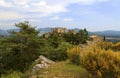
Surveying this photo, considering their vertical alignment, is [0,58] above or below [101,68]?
below

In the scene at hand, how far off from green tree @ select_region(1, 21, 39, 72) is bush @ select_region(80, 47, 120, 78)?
7.83 metres

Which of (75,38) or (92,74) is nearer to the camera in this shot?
(92,74)

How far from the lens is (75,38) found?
24750 millimetres

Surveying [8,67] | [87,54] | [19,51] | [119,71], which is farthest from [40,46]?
[119,71]

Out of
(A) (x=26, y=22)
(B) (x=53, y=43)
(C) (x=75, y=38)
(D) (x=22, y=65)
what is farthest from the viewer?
(C) (x=75, y=38)

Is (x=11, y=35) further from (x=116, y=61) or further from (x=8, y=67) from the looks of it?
(x=116, y=61)

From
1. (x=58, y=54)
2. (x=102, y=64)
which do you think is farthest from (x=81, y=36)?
(x=102, y=64)

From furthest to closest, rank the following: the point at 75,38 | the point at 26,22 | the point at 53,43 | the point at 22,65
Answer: the point at 75,38 → the point at 53,43 → the point at 26,22 → the point at 22,65

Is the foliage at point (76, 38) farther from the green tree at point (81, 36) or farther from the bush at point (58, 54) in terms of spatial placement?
the bush at point (58, 54)

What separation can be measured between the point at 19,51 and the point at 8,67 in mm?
1349

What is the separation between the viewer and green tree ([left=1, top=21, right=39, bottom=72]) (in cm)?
1498

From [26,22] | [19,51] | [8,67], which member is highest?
[26,22]

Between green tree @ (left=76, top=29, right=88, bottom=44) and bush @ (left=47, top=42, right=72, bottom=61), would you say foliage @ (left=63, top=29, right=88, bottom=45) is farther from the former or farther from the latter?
bush @ (left=47, top=42, right=72, bottom=61)

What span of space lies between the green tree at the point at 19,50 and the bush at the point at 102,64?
7832 millimetres
